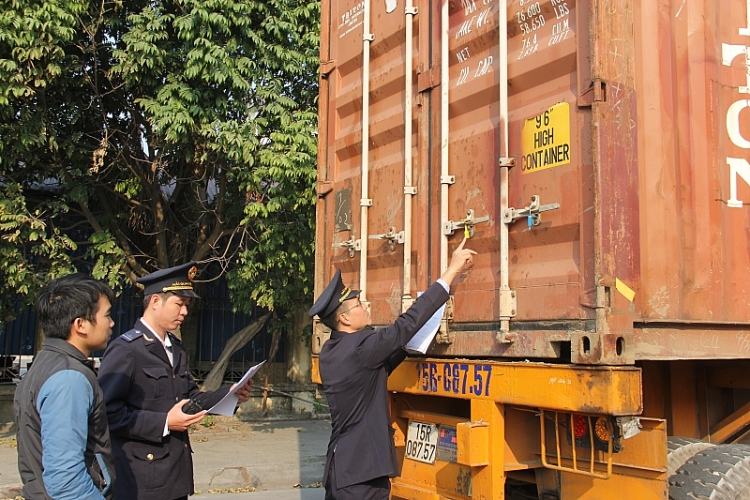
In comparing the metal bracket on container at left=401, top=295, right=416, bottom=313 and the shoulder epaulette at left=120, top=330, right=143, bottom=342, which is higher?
the metal bracket on container at left=401, top=295, right=416, bottom=313

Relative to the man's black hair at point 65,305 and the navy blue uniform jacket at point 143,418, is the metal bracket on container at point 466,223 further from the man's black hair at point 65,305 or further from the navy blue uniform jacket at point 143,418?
the man's black hair at point 65,305

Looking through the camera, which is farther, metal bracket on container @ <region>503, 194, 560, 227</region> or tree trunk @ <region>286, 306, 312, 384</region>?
tree trunk @ <region>286, 306, 312, 384</region>

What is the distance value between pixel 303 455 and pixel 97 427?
20.4ft

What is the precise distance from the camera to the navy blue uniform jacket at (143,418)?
307cm

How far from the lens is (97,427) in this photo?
2.42m

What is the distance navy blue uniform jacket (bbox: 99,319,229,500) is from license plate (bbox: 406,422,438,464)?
1254 mm

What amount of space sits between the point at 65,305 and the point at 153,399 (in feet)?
3.10

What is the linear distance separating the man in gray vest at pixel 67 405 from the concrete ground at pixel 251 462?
4559mm

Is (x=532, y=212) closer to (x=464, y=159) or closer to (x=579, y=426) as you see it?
(x=464, y=159)

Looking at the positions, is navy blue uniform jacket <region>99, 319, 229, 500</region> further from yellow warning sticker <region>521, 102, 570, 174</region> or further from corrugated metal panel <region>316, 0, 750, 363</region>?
yellow warning sticker <region>521, 102, 570, 174</region>

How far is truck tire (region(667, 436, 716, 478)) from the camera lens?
11.4ft

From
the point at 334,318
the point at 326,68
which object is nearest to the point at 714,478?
the point at 334,318

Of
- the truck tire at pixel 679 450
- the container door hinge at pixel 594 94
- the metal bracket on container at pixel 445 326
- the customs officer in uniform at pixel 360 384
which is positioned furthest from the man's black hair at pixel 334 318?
the truck tire at pixel 679 450

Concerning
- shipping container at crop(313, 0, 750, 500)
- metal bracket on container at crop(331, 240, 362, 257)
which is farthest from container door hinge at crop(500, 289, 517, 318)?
metal bracket on container at crop(331, 240, 362, 257)
